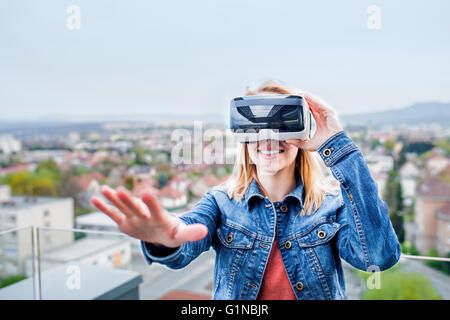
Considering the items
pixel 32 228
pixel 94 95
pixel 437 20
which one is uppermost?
pixel 437 20

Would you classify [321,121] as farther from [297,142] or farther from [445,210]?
[445,210]

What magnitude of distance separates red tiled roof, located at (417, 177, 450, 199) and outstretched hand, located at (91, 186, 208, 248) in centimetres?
2243

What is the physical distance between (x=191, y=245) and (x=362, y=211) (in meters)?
0.40

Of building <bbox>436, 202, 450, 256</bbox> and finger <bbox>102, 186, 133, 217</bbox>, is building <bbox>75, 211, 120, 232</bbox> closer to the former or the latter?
finger <bbox>102, 186, 133, 217</bbox>

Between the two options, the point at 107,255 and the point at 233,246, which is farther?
the point at 107,255

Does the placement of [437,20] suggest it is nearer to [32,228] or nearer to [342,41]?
[342,41]

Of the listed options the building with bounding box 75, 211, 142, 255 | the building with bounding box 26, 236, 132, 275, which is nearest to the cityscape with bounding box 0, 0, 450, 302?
the building with bounding box 26, 236, 132, 275

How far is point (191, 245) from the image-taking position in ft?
2.70

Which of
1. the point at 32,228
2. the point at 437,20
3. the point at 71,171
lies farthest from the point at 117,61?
the point at 32,228

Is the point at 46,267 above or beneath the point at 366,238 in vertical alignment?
beneath

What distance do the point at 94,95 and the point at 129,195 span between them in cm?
3137

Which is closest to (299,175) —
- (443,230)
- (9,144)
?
(9,144)

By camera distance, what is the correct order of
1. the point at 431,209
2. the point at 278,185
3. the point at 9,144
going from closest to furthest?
the point at 278,185, the point at 9,144, the point at 431,209

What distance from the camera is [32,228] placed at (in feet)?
6.38
